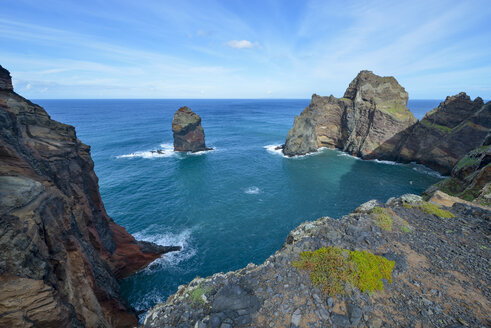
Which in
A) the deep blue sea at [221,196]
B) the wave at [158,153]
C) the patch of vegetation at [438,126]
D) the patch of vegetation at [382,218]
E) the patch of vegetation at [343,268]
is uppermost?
the patch of vegetation at [438,126]

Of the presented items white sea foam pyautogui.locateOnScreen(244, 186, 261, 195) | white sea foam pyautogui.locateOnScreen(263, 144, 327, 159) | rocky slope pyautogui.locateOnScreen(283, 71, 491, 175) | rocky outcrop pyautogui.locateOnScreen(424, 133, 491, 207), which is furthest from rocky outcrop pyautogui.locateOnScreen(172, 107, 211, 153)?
rocky outcrop pyautogui.locateOnScreen(424, 133, 491, 207)

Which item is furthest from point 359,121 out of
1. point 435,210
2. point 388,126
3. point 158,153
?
point 158,153

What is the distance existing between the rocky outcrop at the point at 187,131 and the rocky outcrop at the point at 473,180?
64363 millimetres

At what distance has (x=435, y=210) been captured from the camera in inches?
640

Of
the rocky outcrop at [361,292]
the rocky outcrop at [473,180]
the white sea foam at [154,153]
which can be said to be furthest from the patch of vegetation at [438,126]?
the white sea foam at [154,153]

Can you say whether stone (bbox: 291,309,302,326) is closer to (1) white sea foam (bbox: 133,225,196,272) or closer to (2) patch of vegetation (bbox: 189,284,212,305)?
(2) patch of vegetation (bbox: 189,284,212,305)

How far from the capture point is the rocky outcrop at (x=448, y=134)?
1972 inches

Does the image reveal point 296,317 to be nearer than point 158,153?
Yes

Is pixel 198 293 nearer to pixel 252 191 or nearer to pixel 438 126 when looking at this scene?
pixel 252 191

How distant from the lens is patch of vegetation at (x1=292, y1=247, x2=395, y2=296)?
1004cm

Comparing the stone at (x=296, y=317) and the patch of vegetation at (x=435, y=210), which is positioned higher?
the patch of vegetation at (x=435, y=210)

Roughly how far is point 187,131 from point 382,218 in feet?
223

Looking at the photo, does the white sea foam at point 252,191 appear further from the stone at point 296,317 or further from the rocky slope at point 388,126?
the stone at point 296,317

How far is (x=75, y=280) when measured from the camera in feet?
40.5
